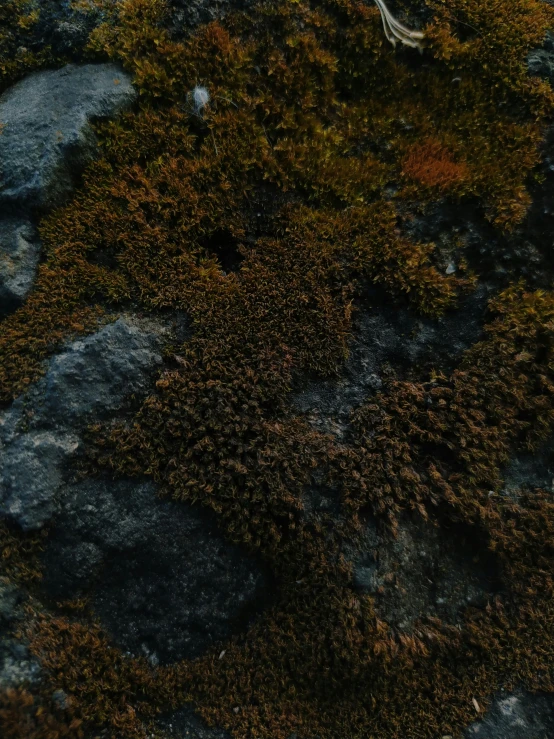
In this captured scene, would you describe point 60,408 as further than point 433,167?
No

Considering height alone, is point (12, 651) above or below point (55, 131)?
below

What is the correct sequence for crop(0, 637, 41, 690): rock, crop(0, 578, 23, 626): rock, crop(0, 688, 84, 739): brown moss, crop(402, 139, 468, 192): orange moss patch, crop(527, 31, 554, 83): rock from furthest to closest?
crop(527, 31, 554, 83): rock < crop(402, 139, 468, 192): orange moss patch < crop(0, 578, 23, 626): rock < crop(0, 637, 41, 690): rock < crop(0, 688, 84, 739): brown moss

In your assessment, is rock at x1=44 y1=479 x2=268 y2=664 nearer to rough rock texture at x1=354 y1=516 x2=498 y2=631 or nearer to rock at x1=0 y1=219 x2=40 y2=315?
rough rock texture at x1=354 y1=516 x2=498 y2=631

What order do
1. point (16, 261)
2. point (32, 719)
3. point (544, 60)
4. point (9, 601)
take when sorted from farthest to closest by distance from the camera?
point (544, 60)
point (16, 261)
point (9, 601)
point (32, 719)

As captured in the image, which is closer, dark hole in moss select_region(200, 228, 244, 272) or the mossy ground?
the mossy ground

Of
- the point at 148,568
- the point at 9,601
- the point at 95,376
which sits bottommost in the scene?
the point at 9,601

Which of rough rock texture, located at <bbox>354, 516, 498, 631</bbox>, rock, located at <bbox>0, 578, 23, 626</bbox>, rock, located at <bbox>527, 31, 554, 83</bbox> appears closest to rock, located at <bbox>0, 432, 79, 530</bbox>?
rock, located at <bbox>0, 578, 23, 626</bbox>

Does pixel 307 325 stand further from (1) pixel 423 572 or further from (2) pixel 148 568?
(2) pixel 148 568

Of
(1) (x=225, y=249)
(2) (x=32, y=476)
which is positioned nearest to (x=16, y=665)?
(2) (x=32, y=476)
